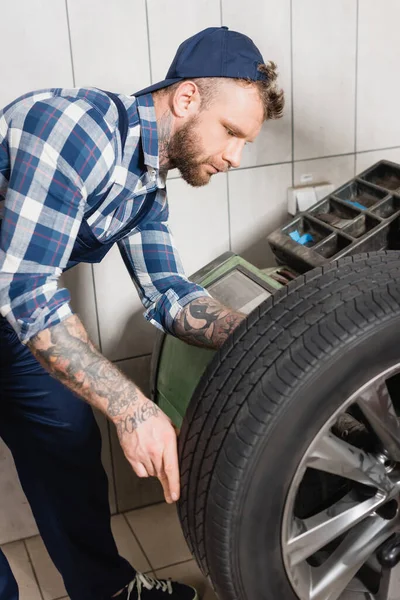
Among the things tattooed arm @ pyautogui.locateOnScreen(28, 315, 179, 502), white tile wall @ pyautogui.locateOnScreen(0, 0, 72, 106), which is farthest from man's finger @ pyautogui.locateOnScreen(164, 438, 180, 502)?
white tile wall @ pyautogui.locateOnScreen(0, 0, 72, 106)

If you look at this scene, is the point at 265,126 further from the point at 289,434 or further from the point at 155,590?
the point at 155,590

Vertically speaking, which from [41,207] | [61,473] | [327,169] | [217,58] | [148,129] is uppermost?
[217,58]

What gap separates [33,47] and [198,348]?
935 mm

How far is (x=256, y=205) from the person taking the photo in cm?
229

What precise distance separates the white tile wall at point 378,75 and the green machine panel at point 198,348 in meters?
0.73

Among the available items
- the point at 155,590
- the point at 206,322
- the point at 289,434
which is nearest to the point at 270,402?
the point at 289,434

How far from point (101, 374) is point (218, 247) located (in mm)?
1077

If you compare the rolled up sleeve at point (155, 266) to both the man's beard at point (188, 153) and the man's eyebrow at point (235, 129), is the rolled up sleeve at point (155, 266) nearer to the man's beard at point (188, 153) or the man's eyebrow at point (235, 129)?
the man's beard at point (188, 153)

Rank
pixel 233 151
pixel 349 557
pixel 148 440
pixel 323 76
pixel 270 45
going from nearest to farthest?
pixel 148 440
pixel 349 557
pixel 233 151
pixel 270 45
pixel 323 76

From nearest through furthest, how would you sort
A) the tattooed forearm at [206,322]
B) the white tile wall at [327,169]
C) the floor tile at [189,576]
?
the tattooed forearm at [206,322] → the floor tile at [189,576] → the white tile wall at [327,169]

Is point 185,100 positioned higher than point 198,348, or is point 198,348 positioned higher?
point 185,100

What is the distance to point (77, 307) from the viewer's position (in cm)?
218

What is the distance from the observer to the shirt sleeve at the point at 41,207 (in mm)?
1280

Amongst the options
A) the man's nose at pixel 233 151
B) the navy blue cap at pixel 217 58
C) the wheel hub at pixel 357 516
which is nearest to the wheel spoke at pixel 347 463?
the wheel hub at pixel 357 516
